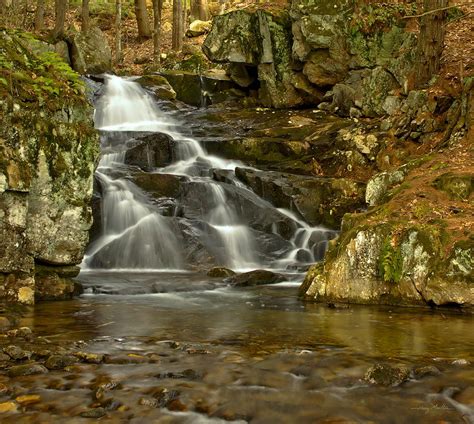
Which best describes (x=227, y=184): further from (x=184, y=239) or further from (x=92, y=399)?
(x=92, y=399)

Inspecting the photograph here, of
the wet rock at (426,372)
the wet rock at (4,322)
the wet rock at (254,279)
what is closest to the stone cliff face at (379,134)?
the wet rock at (254,279)

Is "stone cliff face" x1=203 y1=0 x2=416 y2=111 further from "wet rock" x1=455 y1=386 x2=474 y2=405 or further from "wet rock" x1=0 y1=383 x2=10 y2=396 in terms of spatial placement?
"wet rock" x1=0 y1=383 x2=10 y2=396

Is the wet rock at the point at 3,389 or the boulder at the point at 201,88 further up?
the boulder at the point at 201,88

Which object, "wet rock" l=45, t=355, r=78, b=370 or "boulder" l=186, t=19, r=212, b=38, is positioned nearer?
"wet rock" l=45, t=355, r=78, b=370

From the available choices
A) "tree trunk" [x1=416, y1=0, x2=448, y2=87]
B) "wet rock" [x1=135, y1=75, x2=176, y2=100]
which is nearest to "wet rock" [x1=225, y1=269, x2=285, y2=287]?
"tree trunk" [x1=416, y1=0, x2=448, y2=87]

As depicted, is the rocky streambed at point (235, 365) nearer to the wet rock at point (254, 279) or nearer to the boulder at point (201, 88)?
the wet rock at point (254, 279)

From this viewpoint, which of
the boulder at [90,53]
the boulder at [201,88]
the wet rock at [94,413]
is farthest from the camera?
the boulder at [90,53]

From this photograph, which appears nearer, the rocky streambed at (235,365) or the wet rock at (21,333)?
the rocky streambed at (235,365)

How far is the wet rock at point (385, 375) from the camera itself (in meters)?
4.21

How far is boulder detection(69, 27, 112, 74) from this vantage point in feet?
74.1

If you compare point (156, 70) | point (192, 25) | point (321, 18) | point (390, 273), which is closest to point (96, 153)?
point (390, 273)

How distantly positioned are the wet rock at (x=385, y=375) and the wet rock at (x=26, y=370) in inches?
107

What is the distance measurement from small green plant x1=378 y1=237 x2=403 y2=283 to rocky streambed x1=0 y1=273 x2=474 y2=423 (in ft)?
1.97

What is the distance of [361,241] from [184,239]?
529 cm
